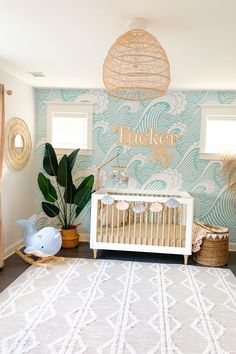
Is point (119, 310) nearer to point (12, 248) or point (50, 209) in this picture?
point (12, 248)

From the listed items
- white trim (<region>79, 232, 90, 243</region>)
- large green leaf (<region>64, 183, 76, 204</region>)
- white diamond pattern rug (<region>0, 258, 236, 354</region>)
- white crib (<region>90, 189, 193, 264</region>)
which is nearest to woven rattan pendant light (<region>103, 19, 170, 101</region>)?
white diamond pattern rug (<region>0, 258, 236, 354</region>)

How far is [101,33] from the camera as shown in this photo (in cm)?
243

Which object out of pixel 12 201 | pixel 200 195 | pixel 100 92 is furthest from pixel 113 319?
pixel 100 92

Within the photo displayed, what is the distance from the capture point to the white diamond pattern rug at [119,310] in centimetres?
207

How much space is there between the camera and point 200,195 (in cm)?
443

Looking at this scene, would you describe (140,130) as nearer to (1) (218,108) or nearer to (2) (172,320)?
(1) (218,108)

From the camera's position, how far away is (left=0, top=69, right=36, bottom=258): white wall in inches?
147

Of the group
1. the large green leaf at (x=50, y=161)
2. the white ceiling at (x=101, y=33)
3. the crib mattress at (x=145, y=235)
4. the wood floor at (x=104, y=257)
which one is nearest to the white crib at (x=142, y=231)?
the crib mattress at (x=145, y=235)

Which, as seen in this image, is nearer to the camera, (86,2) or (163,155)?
(86,2)

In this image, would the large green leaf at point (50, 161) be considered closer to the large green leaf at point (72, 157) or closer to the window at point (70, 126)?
the large green leaf at point (72, 157)

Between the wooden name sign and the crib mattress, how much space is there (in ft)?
3.49

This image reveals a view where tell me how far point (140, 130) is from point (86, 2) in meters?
2.62

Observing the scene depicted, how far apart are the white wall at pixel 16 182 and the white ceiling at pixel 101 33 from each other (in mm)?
354

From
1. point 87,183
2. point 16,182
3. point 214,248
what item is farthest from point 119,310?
point 16,182
